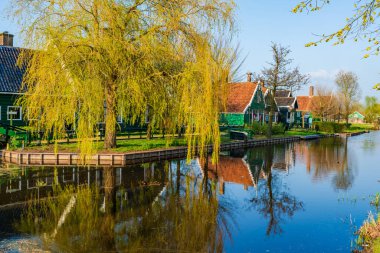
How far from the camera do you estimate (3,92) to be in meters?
24.3

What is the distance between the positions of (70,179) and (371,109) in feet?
333

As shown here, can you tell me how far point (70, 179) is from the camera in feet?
47.8

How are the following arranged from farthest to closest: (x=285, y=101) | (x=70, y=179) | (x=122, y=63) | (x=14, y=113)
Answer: (x=285, y=101)
(x=14, y=113)
(x=122, y=63)
(x=70, y=179)

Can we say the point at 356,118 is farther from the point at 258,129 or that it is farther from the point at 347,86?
the point at 258,129

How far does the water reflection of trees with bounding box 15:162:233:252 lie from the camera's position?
813cm

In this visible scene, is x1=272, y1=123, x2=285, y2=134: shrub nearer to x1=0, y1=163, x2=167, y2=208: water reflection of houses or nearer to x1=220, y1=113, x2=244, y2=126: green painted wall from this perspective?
x1=220, y1=113, x2=244, y2=126: green painted wall

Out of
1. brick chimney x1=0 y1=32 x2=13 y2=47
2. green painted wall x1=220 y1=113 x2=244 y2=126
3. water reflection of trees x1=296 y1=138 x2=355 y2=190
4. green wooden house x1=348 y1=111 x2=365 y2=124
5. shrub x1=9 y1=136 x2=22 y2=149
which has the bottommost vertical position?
water reflection of trees x1=296 y1=138 x2=355 y2=190

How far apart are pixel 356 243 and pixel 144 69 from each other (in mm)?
12405

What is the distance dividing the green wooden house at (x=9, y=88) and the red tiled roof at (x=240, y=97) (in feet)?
79.7

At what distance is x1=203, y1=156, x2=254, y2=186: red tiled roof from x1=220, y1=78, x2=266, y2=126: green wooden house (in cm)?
2154

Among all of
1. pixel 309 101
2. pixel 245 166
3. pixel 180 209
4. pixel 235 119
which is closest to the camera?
pixel 180 209

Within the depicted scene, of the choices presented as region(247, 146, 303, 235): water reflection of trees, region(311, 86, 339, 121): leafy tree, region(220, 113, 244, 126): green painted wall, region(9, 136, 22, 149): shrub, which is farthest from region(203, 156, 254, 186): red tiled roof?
region(311, 86, 339, 121): leafy tree

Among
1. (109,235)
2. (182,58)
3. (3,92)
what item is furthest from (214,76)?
(3,92)

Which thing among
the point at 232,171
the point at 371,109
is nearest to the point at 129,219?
the point at 232,171
